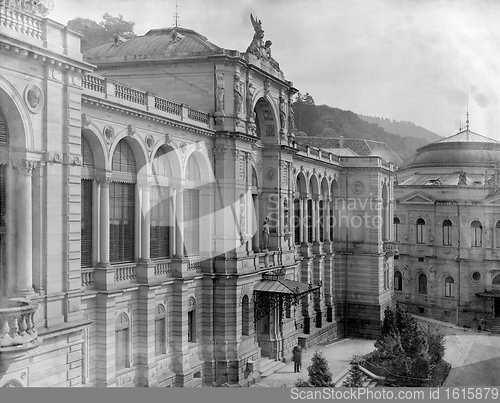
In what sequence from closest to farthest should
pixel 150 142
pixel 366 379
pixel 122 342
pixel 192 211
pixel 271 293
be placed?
pixel 122 342
pixel 150 142
pixel 366 379
pixel 192 211
pixel 271 293

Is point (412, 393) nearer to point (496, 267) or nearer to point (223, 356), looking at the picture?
point (223, 356)

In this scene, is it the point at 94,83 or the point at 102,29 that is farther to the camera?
the point at 102,29

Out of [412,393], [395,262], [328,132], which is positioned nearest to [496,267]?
[395,262]

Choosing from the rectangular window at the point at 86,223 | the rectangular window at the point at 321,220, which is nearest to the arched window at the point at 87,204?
the rectangular window at the point at 86,223

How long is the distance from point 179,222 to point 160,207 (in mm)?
1221

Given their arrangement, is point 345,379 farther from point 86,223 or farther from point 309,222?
point 309,222

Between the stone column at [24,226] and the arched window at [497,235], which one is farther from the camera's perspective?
the arched window at [497,235]

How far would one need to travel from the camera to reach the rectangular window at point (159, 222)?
2086cm

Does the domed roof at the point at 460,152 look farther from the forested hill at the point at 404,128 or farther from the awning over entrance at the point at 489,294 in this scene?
the awning over entrance at the point at 489,294

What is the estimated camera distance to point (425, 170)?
3644 cm

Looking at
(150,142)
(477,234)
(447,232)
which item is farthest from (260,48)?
(477,234)

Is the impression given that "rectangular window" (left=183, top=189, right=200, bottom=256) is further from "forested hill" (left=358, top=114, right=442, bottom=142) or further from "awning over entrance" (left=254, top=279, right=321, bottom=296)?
"forested hill" (left=358, top=114, right=442, bottom=142)

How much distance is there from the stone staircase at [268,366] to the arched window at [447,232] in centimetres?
2133

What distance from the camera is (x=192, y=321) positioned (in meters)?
23.5
